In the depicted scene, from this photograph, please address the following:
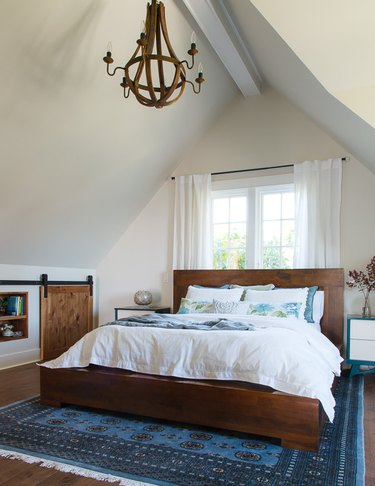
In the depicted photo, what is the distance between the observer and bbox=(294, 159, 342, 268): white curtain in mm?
4602

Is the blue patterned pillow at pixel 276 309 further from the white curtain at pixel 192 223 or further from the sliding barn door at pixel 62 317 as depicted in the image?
the sliding barn door at pixel 62 317

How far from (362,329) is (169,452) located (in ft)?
8.18

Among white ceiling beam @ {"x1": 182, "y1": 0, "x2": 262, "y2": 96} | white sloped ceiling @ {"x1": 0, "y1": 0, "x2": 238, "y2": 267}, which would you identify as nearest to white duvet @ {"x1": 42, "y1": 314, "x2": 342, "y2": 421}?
white sloped ceiling @ {"x1": 0, "y1": 0, "x2": 238, "y2": 267}

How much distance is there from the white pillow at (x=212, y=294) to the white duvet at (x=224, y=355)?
1187mm

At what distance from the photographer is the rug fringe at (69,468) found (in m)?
2.04

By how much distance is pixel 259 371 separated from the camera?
2.55 m

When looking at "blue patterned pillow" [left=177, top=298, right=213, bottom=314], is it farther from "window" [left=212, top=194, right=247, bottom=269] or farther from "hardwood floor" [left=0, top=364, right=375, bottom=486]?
"hardwood floor" [left=0, top=364, right=375, bottom=486]

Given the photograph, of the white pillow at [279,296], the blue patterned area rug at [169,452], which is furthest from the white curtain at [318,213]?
the blue patterned area rug at [169,452]

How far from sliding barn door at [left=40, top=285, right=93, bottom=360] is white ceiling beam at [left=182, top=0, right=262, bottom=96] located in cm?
329

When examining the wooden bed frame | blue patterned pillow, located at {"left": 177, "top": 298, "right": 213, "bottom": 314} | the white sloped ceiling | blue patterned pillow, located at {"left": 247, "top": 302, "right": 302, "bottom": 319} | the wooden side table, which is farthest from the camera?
the wooden side table

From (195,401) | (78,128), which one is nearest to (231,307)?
(195,401)

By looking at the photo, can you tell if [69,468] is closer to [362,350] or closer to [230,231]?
[362,350]

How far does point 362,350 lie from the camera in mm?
4082

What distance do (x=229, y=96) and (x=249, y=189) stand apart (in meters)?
1.18
